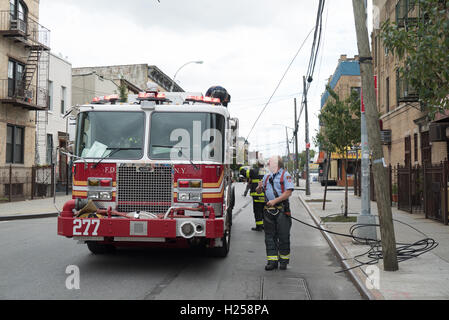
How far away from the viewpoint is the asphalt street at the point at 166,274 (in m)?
5.70

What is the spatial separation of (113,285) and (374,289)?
336 centimetres

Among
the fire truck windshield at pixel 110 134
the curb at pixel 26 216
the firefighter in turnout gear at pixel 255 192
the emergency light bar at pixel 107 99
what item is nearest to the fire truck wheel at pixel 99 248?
the fire truck windshield at pixel 110 134

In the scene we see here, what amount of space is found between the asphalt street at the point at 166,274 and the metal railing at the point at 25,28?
15.3 metres

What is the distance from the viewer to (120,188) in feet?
22.3

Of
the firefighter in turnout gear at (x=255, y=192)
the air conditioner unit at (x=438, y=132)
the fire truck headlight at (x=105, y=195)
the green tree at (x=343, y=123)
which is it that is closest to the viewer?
the fire truck headlight at (x=105, y=195)

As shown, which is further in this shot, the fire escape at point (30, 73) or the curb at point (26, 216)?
the fire escape at point (30, 73)

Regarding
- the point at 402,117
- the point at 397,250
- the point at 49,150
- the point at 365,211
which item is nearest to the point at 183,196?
the point at 397,250

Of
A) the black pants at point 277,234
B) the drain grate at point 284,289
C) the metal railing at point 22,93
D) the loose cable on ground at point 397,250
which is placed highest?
the metal railing at point 22,93

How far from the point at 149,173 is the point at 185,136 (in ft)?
2.61

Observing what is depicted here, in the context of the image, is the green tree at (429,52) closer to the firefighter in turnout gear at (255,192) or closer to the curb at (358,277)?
the curb at (358,277)

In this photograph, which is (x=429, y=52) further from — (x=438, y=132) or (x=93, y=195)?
(x=438, y=132)

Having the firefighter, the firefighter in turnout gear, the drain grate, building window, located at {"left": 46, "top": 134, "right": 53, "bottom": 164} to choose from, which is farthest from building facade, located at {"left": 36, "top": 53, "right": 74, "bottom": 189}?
the drain grate

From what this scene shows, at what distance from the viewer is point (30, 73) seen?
2408cm
